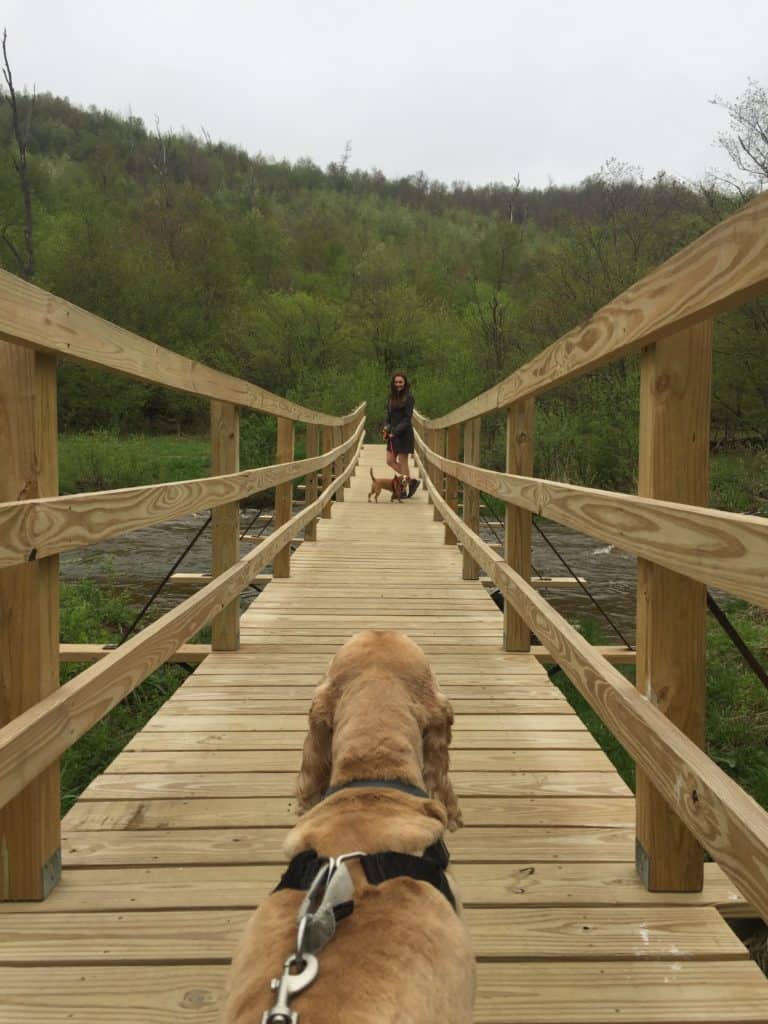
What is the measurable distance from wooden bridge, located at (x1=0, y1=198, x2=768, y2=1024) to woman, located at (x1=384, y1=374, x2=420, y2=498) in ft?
27.3

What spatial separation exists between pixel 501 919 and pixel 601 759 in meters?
1.05

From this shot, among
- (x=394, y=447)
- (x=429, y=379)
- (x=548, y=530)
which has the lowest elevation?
(x=548, y=530)

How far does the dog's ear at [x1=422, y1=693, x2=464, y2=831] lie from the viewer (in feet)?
5.25

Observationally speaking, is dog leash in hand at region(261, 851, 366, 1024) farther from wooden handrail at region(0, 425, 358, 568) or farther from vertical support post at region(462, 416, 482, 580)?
vertical support post at region(462, 416, 482, 580)

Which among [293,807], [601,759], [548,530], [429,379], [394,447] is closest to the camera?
[293,807]

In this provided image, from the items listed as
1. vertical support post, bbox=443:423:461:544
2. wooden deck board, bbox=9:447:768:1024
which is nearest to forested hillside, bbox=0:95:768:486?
vertical support post, bbox=443:423:461:544

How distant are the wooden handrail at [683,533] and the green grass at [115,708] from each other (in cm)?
300

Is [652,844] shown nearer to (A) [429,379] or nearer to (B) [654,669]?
(B) [654,669]

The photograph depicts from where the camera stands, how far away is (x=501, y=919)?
1.79 metres

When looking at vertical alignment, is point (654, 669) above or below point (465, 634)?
above

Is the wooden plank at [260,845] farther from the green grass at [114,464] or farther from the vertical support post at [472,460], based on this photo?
the green grass at [114,464]

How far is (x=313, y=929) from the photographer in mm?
912

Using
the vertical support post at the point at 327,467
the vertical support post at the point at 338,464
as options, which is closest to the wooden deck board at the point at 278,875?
the vertical support post at the point at 327,467

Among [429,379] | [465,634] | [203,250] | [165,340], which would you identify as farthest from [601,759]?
[203,250]
